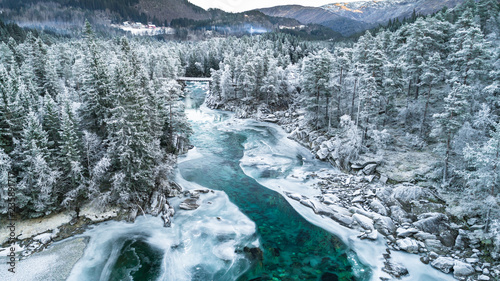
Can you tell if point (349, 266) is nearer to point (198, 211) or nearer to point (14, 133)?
point (198, 211)

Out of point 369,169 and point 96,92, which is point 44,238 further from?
point 369,169

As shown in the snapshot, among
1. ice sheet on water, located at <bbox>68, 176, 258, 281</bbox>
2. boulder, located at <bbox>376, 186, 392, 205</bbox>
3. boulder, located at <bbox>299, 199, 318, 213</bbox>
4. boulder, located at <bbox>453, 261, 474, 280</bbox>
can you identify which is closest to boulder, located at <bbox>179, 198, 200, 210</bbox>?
ice sheet on water, located at <bbox>68, 176, 258, 281</bbox>

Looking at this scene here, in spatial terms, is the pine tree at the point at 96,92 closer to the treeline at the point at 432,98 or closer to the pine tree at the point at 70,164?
the pine tree at the point at 70,164

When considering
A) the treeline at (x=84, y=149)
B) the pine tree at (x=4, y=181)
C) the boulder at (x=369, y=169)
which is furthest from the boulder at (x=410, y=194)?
the pine tree at (x=4, y=181)

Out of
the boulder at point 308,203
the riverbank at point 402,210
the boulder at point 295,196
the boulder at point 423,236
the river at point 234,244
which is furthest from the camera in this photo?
the boulder at point 295,196

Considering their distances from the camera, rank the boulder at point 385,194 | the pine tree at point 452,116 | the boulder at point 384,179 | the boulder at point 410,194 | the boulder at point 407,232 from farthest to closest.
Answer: the boulder at point 384,179
the boulder at point 385,194
the boulder at point 410,194
the pine tree at point 452,116
the boulder at point 407,232
